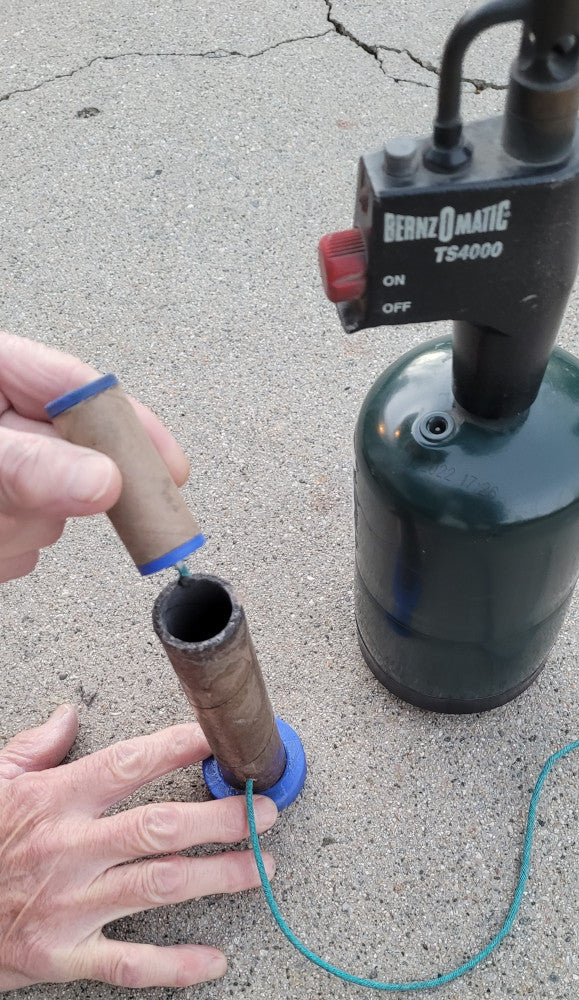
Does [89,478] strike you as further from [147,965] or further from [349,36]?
[349,36]

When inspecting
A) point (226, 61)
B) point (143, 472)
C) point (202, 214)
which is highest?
point (143, 472)

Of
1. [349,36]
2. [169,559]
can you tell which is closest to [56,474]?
[169,559]

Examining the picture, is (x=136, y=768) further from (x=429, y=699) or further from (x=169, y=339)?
(x=169, y=339)

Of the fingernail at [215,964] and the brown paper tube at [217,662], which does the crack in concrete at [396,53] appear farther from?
the fingernail at [215,964]

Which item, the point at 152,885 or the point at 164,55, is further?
the point at 164,55

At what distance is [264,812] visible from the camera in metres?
1.38

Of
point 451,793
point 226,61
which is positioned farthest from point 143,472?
point 226,61

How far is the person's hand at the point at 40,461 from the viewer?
915 millimetres

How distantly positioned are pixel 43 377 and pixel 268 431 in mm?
888

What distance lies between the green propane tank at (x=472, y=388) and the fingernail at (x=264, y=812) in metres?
0.33

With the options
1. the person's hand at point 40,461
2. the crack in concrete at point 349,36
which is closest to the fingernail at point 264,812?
the person's hand at point 40,461

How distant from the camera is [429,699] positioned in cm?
153

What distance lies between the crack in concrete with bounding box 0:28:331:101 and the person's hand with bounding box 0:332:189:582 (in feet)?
7.13

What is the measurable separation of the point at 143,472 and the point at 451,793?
0.91m
